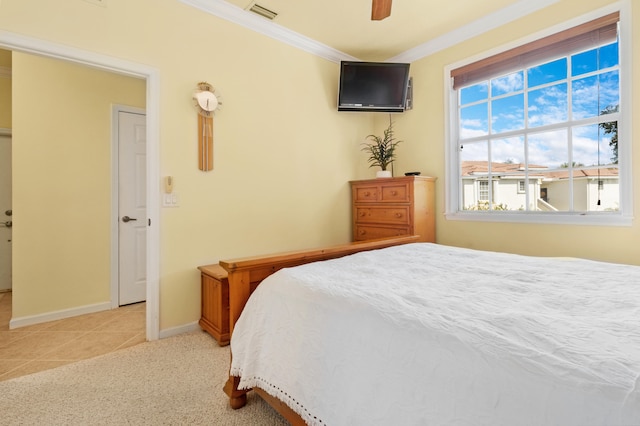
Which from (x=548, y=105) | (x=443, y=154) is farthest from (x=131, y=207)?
(x=548, y=105)

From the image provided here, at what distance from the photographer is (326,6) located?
2881mm

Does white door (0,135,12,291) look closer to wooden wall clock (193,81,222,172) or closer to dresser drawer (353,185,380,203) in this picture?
wooden wall clock (193,81,222,172)

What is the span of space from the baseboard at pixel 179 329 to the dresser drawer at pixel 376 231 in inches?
81.0

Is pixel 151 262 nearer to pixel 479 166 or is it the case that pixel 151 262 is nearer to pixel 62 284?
pixel 62 284

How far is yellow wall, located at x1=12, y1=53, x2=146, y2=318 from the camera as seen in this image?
2883 millimetres

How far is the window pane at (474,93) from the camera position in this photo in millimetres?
3323

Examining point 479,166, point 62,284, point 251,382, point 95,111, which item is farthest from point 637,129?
point 62,284

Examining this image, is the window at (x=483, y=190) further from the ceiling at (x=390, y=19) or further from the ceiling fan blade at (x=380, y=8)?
the ceiling fan blade at (x=380, y=8)

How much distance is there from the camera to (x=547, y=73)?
2.90 m

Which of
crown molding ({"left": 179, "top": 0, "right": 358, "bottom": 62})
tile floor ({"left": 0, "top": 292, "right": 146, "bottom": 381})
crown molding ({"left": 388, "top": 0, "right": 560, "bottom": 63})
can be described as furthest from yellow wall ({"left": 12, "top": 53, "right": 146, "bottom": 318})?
crown molding ({"left": 388, "top": 0, "right": 560, "bottom": 63})

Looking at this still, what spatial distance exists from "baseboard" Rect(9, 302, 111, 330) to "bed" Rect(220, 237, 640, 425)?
2.39 metres

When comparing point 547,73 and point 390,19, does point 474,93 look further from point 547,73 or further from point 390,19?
point 390,19

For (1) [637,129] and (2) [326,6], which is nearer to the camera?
(1) [637,129]

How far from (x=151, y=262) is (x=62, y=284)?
132 centimetres
